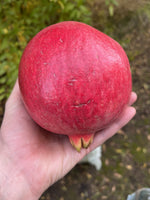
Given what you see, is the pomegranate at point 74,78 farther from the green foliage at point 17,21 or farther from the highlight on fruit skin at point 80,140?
the green foliage at point 17,21

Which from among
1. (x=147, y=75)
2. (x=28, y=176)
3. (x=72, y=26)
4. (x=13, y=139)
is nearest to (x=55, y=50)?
(x=72, y=26)

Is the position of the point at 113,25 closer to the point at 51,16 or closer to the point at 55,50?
the point at 51,16

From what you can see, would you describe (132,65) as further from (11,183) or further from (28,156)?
(11,183)

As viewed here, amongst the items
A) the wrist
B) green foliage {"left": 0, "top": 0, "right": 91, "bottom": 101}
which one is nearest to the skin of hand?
the wrist

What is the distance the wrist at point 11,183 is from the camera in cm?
121

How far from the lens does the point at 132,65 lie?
2.99 meters

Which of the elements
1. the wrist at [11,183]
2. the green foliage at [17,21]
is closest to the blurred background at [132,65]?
the green foliage at [17,21]

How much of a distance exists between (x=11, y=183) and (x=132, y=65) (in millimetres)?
2371

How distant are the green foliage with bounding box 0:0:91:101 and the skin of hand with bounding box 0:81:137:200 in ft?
1.36

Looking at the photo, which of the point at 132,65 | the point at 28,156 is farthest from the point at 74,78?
the point at 132,65

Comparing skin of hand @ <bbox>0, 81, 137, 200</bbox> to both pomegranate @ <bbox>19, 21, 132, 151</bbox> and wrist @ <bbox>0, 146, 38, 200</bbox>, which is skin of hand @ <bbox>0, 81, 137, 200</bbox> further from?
pomegranate @ <bbox>19, 21, 132, 151</bbox>

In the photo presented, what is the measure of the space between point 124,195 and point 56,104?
1718mm

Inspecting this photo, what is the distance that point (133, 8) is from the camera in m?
3.01

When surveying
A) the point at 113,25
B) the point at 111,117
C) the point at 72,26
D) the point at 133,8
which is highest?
the point at 72,26
